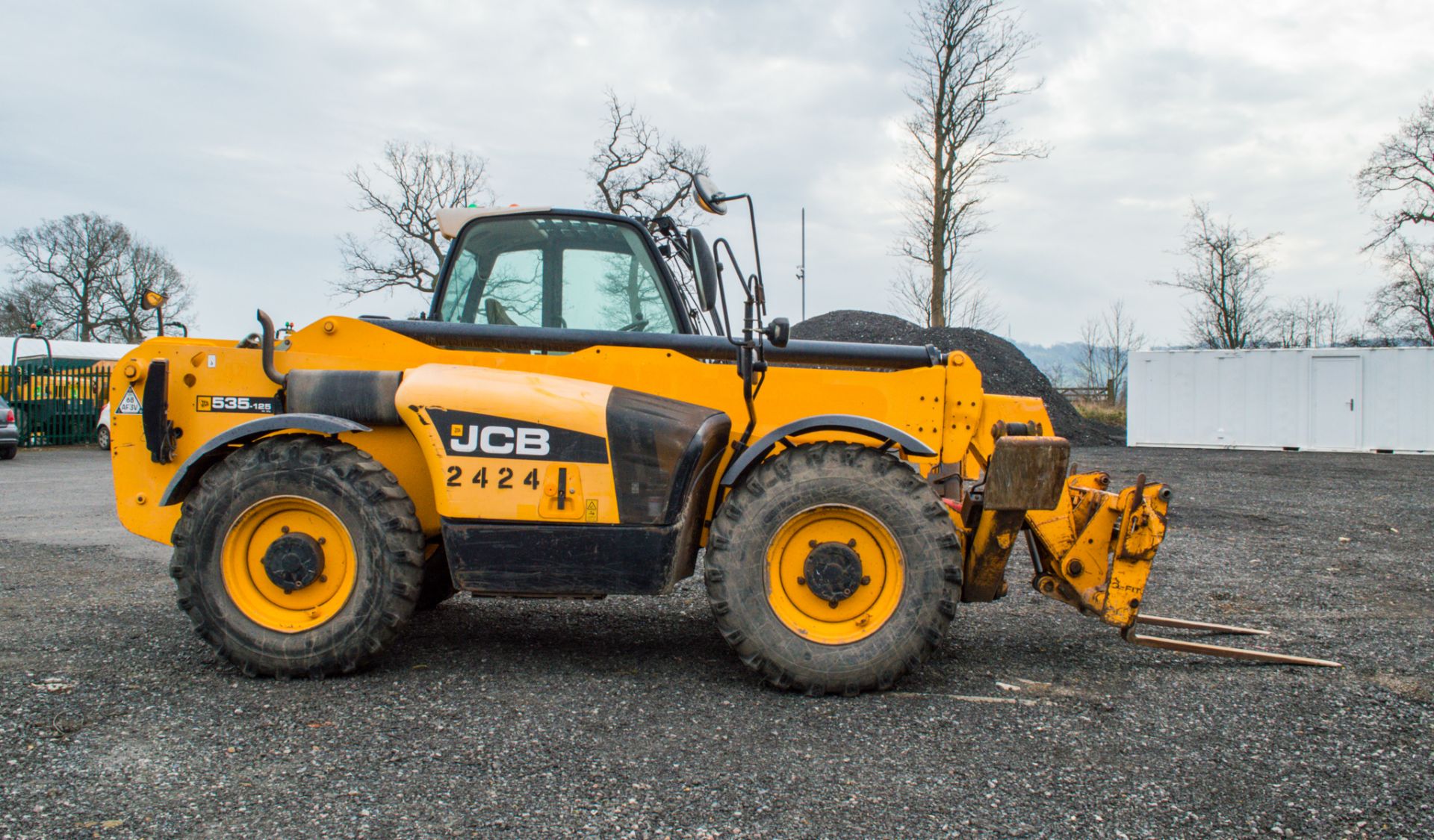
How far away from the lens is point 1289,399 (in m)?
21.8

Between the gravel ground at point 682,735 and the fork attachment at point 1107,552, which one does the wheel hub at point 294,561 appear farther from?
the fork attachment at point 1107,552

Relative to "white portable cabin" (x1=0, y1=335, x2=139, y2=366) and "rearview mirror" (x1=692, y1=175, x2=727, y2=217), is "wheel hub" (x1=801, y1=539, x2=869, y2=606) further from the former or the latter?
"white portable cabin" (x1=0, y1=335, x2=139, y2=366)

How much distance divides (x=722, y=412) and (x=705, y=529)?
57cm

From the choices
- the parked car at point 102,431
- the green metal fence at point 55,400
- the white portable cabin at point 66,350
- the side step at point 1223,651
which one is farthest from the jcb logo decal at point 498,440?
the white portable cabin at point 66,350

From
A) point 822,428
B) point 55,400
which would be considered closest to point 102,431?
point 55,400

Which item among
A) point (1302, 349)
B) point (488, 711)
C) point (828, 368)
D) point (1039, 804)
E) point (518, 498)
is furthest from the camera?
point (1302, 349)

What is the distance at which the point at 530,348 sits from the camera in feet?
14.9

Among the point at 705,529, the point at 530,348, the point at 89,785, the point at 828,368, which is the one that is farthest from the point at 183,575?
the point at 828,368

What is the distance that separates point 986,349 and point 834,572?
22.4 m

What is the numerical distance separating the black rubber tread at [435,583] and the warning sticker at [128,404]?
1.51 meters

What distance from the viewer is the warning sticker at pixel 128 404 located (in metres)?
4.48

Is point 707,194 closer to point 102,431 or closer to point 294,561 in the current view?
point 294,561

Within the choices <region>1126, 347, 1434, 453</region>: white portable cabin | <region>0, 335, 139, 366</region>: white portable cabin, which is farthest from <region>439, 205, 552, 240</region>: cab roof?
<region>0, 335, 139, 366</region>: white portable cabin

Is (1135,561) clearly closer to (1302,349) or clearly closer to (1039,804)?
(1039,804)
